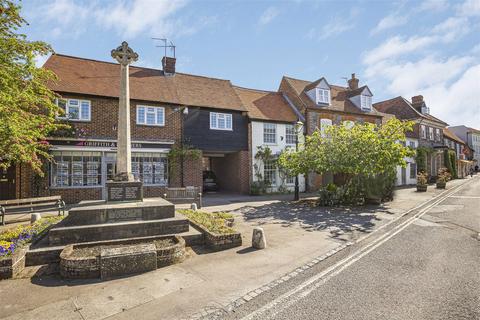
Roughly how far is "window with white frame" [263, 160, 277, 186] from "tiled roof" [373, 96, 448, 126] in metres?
23.9

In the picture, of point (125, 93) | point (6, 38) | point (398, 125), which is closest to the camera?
point (6, 38)

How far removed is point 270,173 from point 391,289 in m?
17.0

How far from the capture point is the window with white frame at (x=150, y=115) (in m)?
17.0

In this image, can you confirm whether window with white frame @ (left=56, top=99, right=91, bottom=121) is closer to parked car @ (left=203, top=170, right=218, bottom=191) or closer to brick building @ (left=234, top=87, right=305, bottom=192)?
parked car @ (left=203, top=170, right=218, bottom=191)

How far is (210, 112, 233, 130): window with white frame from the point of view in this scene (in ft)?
63.8

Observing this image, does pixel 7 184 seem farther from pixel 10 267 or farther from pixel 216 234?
pixel 216 234

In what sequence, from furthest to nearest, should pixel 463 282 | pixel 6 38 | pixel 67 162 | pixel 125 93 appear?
pixel 67 162
pixel 125 93
pixel 6 38
pixel 463 282

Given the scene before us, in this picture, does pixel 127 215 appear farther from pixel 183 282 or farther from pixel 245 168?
pixel 245 168

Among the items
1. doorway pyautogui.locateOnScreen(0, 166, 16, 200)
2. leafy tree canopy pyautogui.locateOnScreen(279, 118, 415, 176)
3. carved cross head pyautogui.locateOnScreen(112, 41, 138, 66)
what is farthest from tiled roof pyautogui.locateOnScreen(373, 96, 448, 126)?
doorway pyautogui.locateOnScreen(0, 166, 16, 200)

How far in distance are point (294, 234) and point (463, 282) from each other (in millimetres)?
4517

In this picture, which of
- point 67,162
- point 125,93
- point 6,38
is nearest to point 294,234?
point 125,93

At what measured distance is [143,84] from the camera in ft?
60.0

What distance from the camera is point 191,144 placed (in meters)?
18.5

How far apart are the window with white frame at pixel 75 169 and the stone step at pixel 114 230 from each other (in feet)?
31.6
